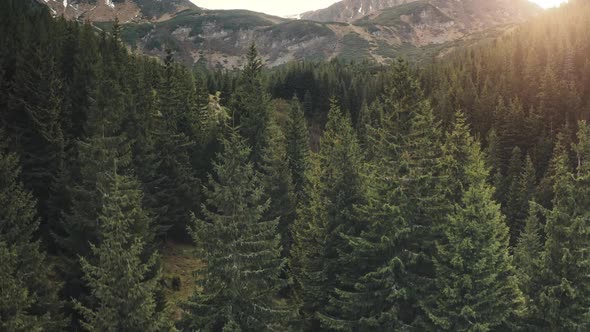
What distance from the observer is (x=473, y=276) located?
23047 mm

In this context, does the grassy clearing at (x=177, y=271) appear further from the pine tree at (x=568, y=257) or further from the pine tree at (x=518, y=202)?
the pine tree at (x=518, y=202)

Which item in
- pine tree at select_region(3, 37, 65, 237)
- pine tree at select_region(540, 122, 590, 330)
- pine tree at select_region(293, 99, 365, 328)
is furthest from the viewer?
pine tree at select_region(3, 37, 65, 237)

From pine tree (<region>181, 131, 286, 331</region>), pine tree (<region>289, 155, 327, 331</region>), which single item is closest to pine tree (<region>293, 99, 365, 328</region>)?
pine tree (<region>289, 155, 327, 331</region>)

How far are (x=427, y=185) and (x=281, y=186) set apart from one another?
17023mm

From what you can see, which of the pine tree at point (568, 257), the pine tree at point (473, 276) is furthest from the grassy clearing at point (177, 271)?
the pine tree at point (568, 257)

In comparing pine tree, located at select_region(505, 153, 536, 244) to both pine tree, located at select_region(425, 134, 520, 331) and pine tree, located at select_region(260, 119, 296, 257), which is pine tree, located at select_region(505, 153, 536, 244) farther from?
pine tree, located at select_region(425, 134, 520, 331)

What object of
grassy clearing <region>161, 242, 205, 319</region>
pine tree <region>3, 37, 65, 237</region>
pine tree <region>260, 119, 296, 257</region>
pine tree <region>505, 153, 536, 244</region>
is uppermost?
pine tree <region>3, 37, 65, 237</region>

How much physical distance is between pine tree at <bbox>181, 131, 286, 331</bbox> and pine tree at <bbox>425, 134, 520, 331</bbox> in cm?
921

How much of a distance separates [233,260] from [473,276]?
42.4 feet

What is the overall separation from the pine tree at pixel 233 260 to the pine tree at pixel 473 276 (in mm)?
9207

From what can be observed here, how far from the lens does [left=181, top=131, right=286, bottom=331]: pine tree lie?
19641mm

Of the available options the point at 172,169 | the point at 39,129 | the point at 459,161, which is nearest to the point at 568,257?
the point at 459,161

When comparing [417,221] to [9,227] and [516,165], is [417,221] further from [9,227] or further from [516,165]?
[516,165]

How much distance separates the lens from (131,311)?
684 inches
